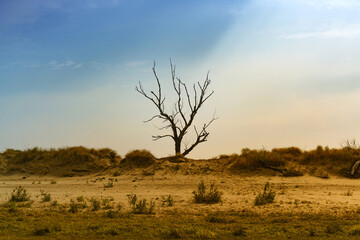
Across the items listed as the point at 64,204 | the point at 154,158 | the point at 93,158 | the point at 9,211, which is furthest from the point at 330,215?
the point at 93,158

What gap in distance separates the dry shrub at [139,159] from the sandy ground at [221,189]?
1451mm

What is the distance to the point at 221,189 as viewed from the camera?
18578mm

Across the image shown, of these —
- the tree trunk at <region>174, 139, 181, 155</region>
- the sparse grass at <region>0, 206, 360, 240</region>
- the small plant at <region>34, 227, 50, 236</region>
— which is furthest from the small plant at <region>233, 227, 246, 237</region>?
the tree trunk at <region>174, 139, 181, 155</region>

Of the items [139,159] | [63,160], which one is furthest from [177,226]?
[63,160]

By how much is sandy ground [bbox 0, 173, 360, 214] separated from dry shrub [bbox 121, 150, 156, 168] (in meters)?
1.45

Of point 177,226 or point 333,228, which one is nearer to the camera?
point 333,228

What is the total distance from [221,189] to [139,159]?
26.3 ft

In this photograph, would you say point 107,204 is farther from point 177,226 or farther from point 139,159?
point 139,159

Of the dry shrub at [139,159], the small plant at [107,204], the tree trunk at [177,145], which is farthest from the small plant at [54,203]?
the tree trunk at [177,145]

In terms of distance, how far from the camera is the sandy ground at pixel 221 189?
14352 mm

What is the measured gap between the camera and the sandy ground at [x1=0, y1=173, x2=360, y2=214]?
1435 centimetres

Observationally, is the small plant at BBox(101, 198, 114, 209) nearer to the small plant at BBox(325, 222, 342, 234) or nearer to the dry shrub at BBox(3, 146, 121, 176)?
the small plant at BBox(325, 222, 342, 234)

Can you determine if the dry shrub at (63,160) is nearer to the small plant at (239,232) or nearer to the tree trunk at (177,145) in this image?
the tree trunk at (177,145)

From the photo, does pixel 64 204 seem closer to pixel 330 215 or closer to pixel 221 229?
pixel 221 229
